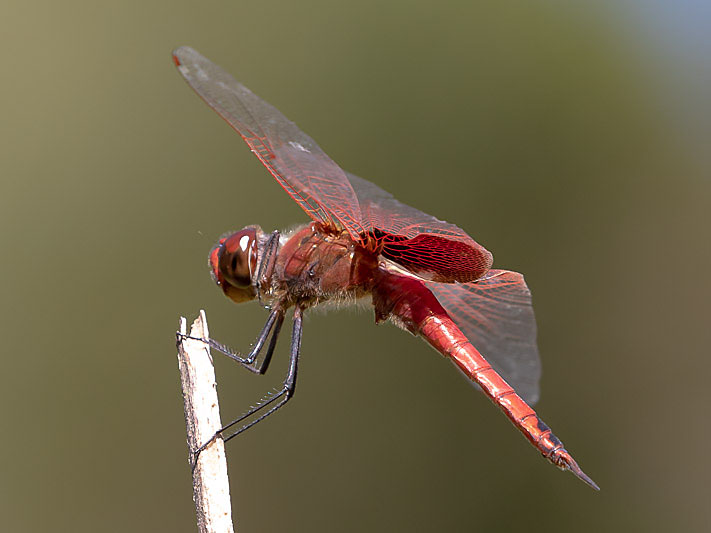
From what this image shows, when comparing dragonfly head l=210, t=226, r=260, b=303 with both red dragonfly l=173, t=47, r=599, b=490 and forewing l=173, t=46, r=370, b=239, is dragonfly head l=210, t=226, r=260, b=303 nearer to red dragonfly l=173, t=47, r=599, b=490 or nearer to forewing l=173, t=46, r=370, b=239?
red dragonfly l=173, t=47, r=599, b=490

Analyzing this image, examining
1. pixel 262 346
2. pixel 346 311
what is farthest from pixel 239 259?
pixel 346 311

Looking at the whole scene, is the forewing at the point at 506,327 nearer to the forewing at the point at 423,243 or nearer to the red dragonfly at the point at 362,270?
the red dragonfly at the point at 362,270

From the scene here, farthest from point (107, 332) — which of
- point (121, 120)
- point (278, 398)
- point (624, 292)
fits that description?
point (624, 292)

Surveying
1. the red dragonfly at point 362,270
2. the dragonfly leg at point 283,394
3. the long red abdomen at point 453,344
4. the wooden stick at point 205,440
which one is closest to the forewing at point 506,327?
the red dragonfly at point 362,270

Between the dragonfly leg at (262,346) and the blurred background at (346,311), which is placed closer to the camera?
the dragonfly leg at (262,346)

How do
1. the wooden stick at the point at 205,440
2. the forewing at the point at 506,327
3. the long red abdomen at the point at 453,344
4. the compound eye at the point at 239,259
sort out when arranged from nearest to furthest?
the wooden stick at the point at 205,440 → the long red abdomen at the point at 453,344 → the compound eye at the point at 239,259 → the forewing at the point at 506,327

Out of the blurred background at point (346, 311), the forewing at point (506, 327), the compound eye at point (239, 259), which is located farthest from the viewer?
the blurred background at point (346, 311)

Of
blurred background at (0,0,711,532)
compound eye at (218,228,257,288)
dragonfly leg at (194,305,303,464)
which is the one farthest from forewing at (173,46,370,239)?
blurred background at (0,0,711,532)

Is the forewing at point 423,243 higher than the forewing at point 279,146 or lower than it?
lower
